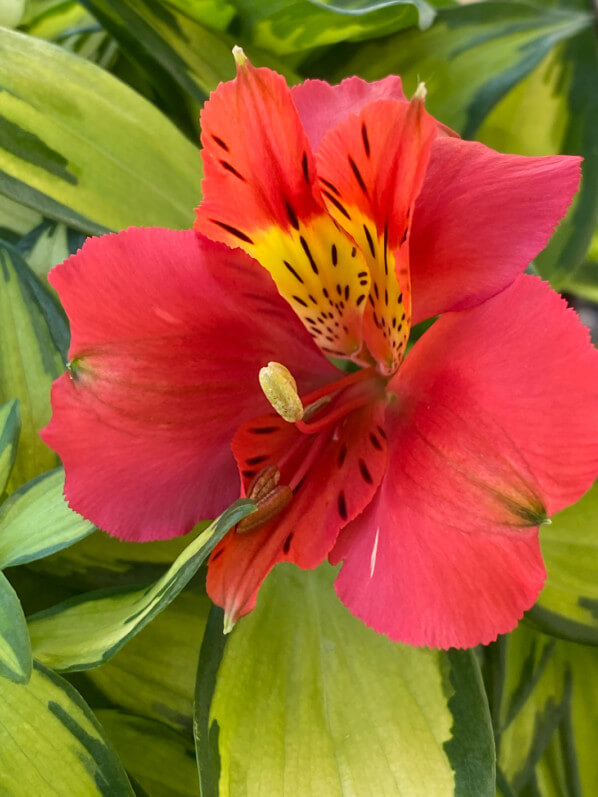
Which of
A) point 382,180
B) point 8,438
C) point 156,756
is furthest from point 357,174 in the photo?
point 156,756

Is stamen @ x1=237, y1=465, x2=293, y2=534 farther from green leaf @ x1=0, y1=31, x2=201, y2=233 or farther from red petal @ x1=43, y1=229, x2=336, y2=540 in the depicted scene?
green leaf @ x1=0, y1=31, x2=201, y2=233

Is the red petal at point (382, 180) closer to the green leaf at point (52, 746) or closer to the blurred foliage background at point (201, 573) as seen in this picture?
the blurred foliage background at point (201, 573)

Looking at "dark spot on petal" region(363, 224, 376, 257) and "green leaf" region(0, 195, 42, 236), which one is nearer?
"dark spot on petal" region(363, 224, 376, 257)

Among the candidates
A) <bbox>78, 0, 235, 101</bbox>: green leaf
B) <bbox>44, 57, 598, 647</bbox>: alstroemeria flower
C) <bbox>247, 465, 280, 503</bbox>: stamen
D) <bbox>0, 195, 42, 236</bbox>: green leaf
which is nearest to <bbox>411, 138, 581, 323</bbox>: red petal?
<bbox>44, 57, 598, 647</bbox>: alstroemeria flower

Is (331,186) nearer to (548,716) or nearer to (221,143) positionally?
(221,143)

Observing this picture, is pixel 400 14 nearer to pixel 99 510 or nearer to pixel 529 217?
pixel 529 217

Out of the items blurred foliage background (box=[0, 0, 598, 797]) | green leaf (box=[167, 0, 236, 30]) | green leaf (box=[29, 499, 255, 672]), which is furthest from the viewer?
green leaf (box=[167, 0, 236, 30])

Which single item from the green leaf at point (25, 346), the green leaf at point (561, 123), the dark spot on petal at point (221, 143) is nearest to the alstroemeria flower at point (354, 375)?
the dark spot on petal at point (221, 143)
